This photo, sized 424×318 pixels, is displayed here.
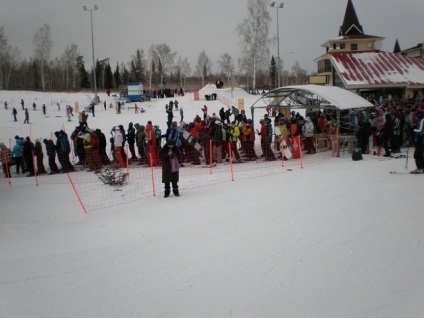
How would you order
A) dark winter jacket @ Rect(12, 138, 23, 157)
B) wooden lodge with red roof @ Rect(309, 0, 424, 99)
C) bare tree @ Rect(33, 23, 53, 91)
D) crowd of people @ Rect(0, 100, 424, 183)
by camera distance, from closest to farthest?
crowd of people @ Rect(0, 100, 424, 183), dark winter jacket @ Rect(12, 138, 23, 157), wooden lodge with red roof @ Rect(309, 0, 424, 99), bare tree @ Rect(33, 23, 53, 91)

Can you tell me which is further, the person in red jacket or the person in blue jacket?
the person in blue jacket

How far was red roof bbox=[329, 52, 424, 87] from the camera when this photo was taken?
22.8 metres

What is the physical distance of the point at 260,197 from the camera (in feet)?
29.0

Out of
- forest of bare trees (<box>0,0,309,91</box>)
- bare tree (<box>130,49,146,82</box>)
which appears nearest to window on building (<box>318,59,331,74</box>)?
forest of bare trees (<box>0,0,309,91</box>)

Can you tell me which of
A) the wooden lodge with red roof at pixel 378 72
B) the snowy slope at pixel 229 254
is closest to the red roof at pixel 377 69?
the wooden lodge with red roof at pixel 378 72

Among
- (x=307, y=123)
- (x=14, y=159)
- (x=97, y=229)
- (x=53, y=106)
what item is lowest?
(x=97, y=229)

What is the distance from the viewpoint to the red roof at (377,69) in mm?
22781

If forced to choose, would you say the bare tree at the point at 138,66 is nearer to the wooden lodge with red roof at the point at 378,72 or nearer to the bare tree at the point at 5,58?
the bare tree at the point at 5,58

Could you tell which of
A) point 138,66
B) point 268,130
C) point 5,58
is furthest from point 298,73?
point 268,130

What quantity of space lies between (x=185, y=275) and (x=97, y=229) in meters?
3.35

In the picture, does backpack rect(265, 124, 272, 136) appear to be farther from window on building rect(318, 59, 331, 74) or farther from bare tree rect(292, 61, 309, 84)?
bare tree rect(292, 61, 309, 84)

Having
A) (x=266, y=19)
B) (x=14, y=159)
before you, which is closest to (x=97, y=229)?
(x=14, y=159)

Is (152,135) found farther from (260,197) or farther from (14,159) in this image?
(260,197)

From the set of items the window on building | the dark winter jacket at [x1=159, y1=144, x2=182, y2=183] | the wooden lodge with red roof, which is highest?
the window on building
